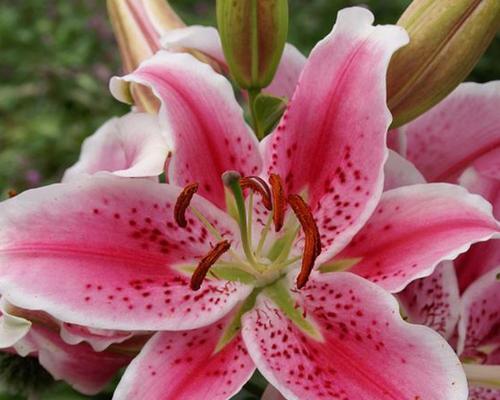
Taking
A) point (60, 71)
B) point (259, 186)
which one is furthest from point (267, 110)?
point (60, 71)

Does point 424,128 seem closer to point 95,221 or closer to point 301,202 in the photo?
point 301,202

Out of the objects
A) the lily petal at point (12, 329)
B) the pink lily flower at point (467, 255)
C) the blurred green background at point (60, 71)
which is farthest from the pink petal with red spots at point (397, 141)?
the blurred green background at point (60, 71)

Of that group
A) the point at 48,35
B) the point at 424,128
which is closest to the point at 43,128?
the point at 48,35

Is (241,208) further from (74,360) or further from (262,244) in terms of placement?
(74,360)

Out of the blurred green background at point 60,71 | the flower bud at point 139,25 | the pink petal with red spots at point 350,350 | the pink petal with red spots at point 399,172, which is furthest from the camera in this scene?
the blurred green background at point 60,71

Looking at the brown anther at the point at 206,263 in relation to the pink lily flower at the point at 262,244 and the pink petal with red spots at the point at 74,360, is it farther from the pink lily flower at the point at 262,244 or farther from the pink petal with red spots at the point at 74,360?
the pink petal with red spots at the point at 74,360
